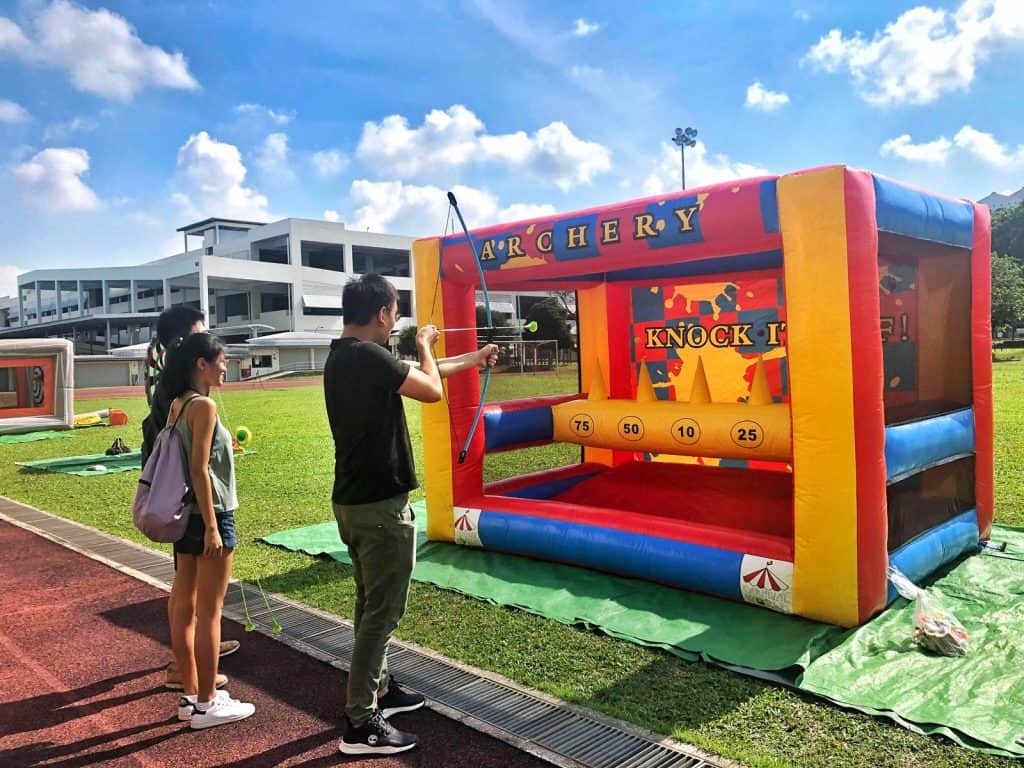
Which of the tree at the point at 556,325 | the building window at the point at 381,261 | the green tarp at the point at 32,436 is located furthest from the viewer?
the building window at the point at 381,261

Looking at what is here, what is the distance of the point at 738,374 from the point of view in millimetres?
7430

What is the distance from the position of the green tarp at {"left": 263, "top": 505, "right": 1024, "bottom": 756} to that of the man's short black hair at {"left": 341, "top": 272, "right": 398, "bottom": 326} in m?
2.30

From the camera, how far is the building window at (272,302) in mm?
54281

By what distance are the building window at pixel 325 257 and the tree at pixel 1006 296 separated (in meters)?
40.1

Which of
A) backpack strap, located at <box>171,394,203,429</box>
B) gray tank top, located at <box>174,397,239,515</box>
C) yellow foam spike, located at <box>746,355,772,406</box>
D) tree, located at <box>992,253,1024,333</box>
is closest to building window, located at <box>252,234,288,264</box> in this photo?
tree, located at <box>992,253,1024,333</box>

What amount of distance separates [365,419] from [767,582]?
8.83ft

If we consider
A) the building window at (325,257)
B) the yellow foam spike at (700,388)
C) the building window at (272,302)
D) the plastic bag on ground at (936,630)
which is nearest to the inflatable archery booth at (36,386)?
the yellow foam spike at (700,388)

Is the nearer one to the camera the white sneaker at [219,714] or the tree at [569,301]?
the white sneaker at [219,714]

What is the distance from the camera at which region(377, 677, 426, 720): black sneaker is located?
340cm

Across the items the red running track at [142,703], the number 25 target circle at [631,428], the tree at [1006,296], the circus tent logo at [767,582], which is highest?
the tree at [1006,296]

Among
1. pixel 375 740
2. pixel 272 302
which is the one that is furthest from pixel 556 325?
pixel 272 302

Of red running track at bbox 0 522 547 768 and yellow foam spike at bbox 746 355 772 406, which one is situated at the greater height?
yellow foam spike at bbox 746 355 772 406

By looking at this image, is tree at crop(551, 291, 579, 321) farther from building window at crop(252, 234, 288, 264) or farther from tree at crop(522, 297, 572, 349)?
building window at crop(252, 234, 288, 264)

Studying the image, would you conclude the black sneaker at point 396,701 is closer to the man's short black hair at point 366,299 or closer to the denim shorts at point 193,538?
the denim shorts at point 193,538
